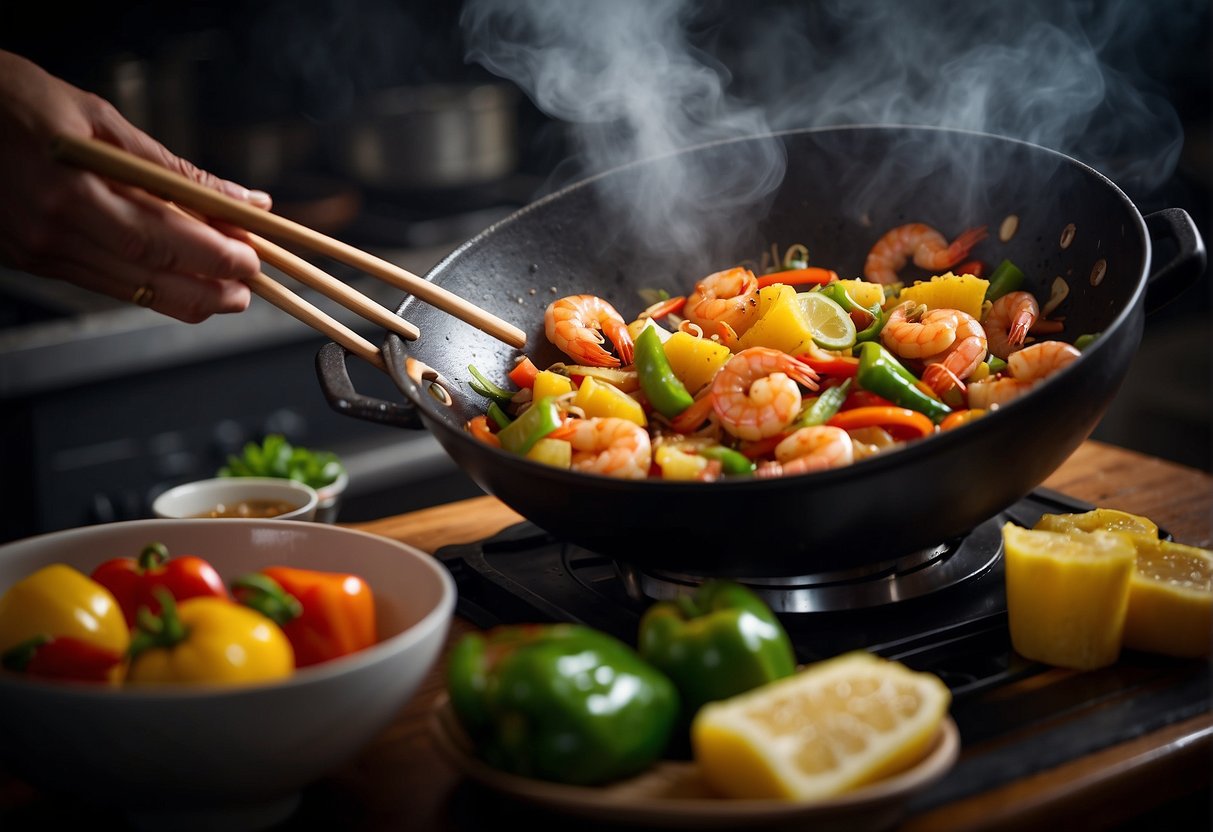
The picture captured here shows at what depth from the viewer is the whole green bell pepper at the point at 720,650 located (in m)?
1.04

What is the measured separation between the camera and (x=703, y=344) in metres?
1.57

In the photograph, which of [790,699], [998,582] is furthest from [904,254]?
[790,699]

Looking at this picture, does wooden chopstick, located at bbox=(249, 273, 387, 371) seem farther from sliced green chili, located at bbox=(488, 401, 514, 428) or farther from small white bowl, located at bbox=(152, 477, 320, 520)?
small white bowl, located at bbox=(152, 477, 320, 520)

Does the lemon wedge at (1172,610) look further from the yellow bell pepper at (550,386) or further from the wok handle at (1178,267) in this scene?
the yellow bell pepper at (550,386)

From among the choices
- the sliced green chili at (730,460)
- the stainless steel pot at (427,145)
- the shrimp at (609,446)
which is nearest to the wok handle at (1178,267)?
the sliced green chili at (730,460)

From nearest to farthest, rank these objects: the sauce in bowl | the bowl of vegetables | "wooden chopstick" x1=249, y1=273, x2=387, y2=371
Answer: "wooden chopstick" x1=249, y1=273, x2=387, y2=371 → the sauce in bowl → the bowl of vegetables

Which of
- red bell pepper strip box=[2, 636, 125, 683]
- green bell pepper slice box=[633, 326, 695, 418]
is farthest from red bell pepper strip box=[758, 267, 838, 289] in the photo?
red bell pepper strip box=[2, 636, 125, 683]

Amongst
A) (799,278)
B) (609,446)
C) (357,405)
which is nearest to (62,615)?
(357,405)

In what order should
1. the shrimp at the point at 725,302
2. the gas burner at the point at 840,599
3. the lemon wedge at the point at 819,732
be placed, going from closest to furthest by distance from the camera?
1. the lemon wedge at the point at 819,732
2. the gas burner at the point at 840,599
3. the shrimp at the point at 725,302

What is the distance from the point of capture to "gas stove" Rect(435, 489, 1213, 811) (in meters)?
1.11

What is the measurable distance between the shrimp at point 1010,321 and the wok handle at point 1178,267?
20cm

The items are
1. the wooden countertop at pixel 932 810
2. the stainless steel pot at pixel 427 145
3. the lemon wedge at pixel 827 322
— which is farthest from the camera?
the stainless steel pot at pixel 427 145

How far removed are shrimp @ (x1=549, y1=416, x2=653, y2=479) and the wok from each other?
0.12 m

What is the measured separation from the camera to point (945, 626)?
50.9 inches
